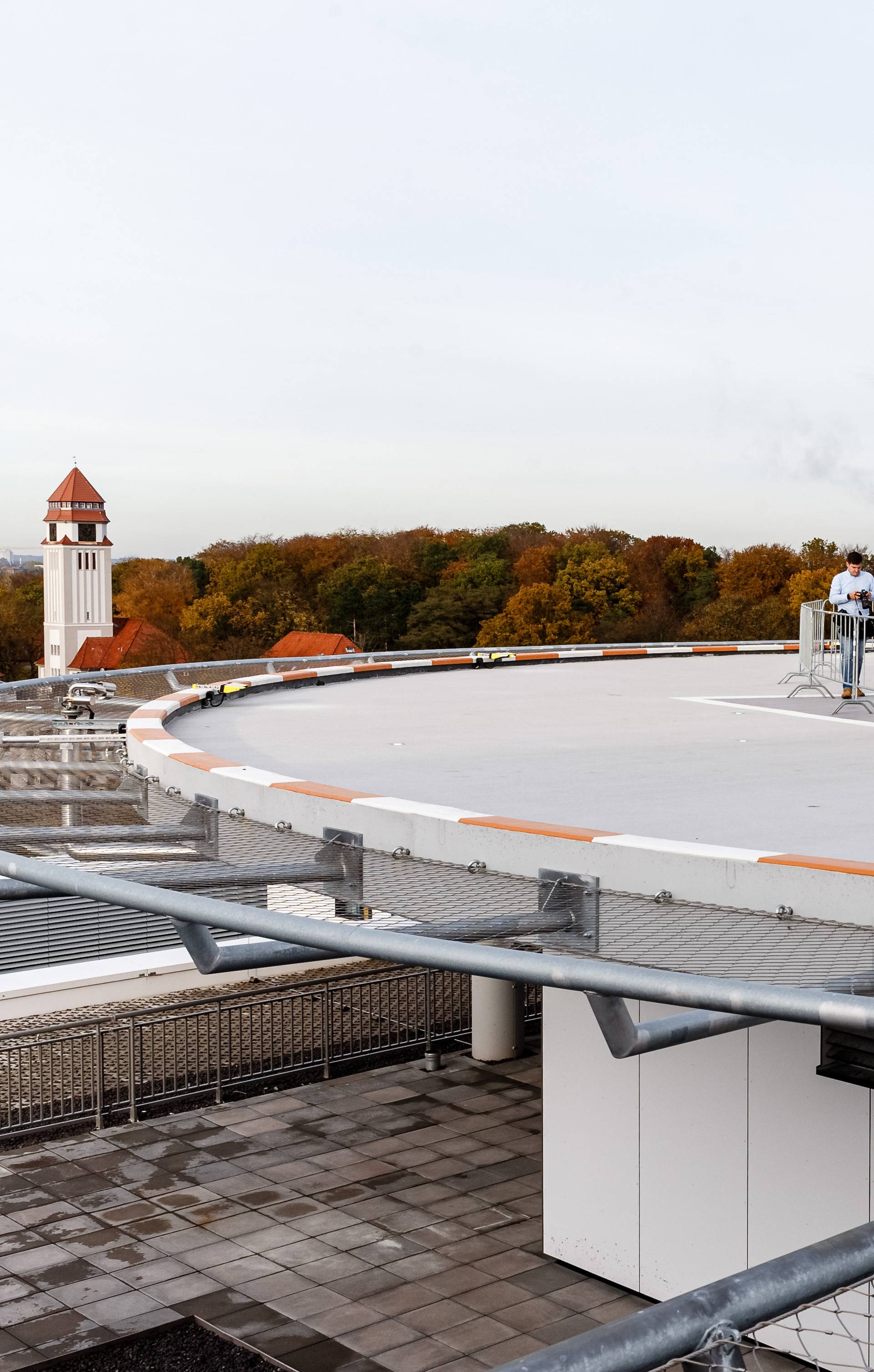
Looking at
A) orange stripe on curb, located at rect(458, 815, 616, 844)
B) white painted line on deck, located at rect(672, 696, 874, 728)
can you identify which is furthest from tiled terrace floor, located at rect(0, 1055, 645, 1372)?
orange stripe on curb, located at rect(458, 815, 616, 844)

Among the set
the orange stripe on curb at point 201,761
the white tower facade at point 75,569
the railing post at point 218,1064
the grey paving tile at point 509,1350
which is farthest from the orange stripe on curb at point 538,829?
the white tower facade at point 75,569

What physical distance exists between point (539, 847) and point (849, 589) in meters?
8.61

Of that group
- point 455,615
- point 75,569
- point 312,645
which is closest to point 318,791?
point 312,645

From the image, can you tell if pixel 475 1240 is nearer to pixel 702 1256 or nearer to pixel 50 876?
pixel 702 1256

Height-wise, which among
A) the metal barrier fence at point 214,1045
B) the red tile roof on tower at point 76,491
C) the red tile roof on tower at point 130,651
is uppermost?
the red tile roof on tower at point 76,491

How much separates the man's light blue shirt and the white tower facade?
92.0 meters

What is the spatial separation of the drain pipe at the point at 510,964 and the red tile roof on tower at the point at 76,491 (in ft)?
337

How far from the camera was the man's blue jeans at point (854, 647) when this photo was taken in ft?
44.0

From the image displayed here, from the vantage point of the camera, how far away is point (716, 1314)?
8.73ft

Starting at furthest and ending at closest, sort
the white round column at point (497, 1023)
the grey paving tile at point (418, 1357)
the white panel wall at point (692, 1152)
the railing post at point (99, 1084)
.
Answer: the white round column at point (497, 1023) → the railing post at point (99, 1084) → the grey paving tile at point (418, 1357) → the white panel wall at point (692, 1152)

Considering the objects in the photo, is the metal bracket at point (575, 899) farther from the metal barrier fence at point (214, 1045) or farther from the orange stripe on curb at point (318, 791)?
the metal barrier fence at point (214, 1045)

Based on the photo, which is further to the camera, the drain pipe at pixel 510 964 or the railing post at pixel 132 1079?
the railing post at pixel 132 1079

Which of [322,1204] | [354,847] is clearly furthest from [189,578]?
[354,847]

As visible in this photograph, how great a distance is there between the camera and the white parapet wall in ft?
19.9
